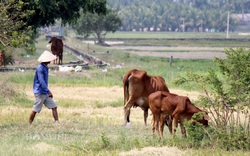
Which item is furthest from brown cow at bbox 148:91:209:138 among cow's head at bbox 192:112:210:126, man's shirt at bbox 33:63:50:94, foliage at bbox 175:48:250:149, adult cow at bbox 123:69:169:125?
man's shirt at bbox 33:63:50:94

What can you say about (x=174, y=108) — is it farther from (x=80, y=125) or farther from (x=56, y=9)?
(x=56, y=9)

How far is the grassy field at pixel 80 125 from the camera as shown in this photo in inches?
488

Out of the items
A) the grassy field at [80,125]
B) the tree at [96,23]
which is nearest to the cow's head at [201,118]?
the grassy field at [80,125]

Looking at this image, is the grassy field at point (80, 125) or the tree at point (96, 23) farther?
the tree at point (96, 23)

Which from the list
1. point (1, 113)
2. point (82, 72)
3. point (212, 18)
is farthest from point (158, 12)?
point (1, 113)

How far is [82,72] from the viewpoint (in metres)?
32.1

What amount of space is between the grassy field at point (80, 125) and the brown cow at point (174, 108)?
560mm

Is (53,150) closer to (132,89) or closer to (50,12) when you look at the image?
(132,89)

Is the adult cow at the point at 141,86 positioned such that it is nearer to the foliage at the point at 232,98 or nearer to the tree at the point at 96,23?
the foliage at the point at 232,98

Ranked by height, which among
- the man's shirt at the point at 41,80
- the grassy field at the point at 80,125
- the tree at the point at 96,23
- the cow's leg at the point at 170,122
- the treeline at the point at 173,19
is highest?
the man's shirt at the point at 41,80

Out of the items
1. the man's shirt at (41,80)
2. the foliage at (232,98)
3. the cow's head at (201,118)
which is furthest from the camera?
the man's shirt at (41,80)

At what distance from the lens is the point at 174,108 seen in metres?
13.4

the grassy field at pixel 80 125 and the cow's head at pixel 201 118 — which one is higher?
the cow's head at pixel 201 118

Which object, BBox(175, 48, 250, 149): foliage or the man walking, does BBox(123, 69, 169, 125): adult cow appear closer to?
the man walking
